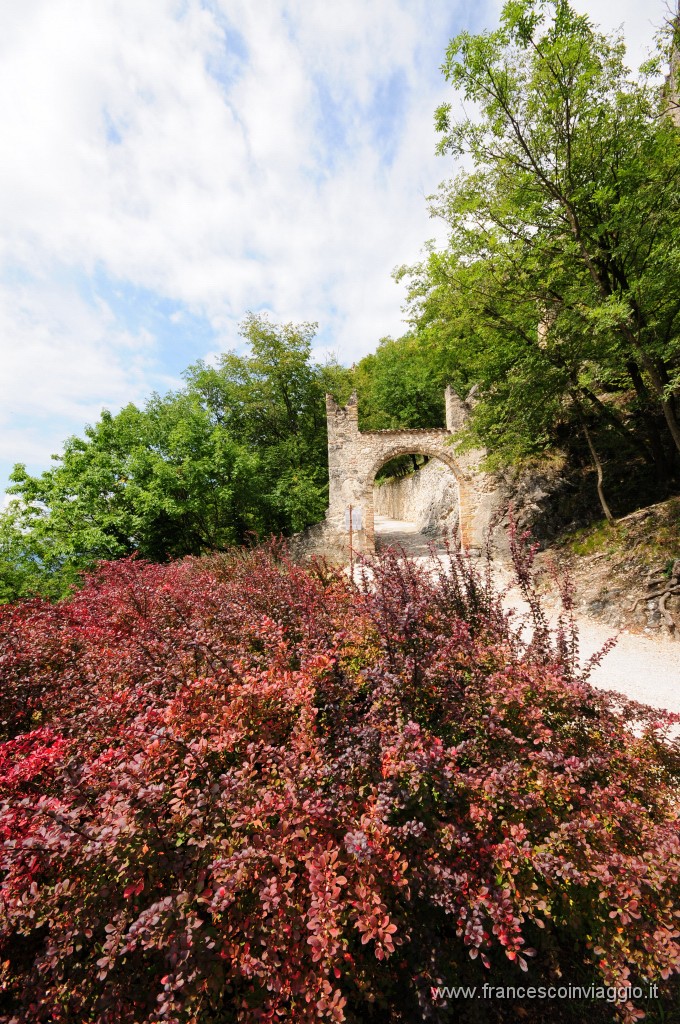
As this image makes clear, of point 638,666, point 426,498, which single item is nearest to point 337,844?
point 638,666

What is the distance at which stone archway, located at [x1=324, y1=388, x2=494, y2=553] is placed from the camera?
14.7 metres

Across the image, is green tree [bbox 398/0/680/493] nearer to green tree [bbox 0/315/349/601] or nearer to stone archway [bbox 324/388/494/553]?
stone archway [bbox 324/388/494/553]

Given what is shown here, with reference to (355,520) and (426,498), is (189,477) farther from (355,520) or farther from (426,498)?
(426,498)

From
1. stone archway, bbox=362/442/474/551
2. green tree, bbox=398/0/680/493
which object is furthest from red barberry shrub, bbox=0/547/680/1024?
stone archway, bbox=362/442/474/551

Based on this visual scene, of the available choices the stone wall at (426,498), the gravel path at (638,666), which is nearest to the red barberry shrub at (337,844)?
the gravel path at (638,666)

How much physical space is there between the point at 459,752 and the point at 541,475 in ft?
35.0

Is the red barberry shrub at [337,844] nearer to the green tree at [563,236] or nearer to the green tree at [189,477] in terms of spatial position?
the green tree at [563,236]


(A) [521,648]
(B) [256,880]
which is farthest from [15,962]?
(A) [521,648]

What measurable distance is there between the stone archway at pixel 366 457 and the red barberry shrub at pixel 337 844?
1219cm

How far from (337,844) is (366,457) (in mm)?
13656

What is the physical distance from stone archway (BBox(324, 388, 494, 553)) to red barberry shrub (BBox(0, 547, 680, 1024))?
12193 millimetres

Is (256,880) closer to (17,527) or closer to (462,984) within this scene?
(462,984)

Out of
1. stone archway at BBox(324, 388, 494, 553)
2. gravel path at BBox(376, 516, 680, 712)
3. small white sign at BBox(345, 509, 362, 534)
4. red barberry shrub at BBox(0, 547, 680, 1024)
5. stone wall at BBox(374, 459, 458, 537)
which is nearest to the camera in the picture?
red barberry shrub at BBox(0, 547, 680, 1024)

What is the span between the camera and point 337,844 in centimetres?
170
